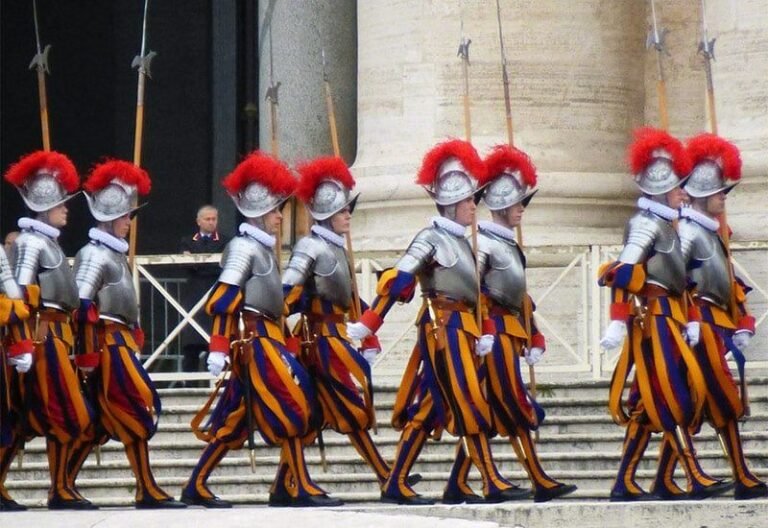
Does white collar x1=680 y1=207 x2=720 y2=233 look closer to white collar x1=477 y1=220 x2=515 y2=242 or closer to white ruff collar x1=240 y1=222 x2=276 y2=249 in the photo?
white collar x1=477 y1=220 x2=515 y2=242

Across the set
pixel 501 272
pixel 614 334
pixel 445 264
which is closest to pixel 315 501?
pixel 445 264

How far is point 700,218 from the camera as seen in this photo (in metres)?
15.4

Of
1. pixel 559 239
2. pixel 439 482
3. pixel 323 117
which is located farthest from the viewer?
pixel 323 117

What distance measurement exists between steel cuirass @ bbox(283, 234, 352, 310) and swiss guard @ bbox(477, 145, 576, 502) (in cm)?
83

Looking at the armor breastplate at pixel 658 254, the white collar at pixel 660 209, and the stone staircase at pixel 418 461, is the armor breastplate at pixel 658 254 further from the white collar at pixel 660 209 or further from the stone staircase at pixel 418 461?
the stone staircase at pixel 418 461

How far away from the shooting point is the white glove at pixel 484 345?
15141mm

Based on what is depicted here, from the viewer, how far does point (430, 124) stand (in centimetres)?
1955

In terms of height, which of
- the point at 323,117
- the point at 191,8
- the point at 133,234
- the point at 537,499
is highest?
the point at 191,8

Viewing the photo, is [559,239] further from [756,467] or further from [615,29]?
[756,467]

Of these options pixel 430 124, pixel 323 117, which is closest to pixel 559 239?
pixel 430 124

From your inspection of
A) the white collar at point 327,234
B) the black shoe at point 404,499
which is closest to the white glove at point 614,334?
the black shoe at point 404,499

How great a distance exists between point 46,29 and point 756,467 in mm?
11320

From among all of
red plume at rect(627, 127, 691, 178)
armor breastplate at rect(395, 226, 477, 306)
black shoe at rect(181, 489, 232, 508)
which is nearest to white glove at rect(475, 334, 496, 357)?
armor breastplate at rect(395, 226, 477, 306)

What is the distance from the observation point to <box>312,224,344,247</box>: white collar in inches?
622
